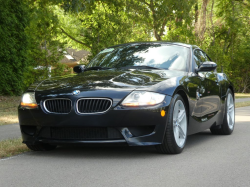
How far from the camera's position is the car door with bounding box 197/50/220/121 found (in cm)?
673

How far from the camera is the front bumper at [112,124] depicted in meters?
5.14

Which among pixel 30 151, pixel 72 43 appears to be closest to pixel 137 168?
pixel 30 151

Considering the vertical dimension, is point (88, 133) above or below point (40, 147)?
above

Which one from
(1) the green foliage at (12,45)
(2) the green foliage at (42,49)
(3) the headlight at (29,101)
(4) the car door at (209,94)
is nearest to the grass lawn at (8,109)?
(1) the green foliage at (12,45)

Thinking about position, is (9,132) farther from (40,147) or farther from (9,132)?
(40,147)

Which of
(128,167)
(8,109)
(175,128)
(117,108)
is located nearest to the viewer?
(128,167)

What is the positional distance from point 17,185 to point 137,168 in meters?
1.31

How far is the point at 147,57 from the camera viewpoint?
21.6ft

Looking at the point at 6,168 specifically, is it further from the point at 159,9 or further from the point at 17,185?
the point at 159,9

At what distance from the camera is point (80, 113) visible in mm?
5168

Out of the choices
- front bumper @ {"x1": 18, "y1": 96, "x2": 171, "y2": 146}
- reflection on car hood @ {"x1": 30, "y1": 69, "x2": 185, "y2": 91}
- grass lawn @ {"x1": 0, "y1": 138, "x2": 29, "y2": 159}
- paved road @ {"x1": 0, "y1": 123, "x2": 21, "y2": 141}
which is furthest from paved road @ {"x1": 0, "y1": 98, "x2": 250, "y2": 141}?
front bumper @ {"x1": 18, "y1": 96, "x2": 171, "y2": 146}

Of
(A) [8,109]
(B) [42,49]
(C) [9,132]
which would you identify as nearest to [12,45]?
(B) [42,49]

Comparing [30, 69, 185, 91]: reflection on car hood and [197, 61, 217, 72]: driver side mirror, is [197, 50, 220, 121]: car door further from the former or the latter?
[30, 69, 185, 91]: reflection on car hood

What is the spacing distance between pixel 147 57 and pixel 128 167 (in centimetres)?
217
